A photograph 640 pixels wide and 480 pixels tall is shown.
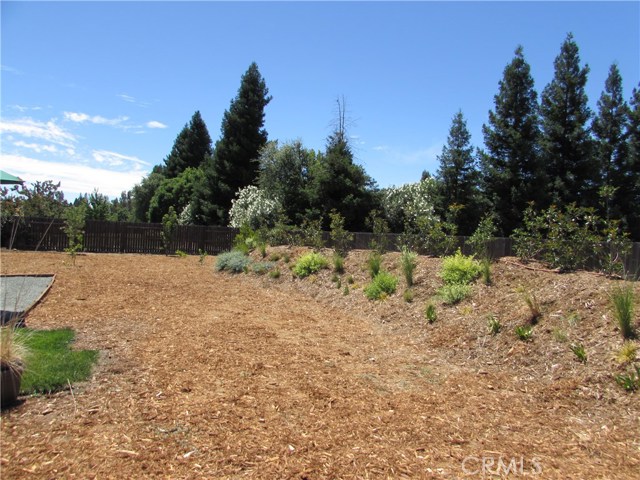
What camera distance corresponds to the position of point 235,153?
91.8ft

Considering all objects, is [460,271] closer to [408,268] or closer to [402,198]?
[408,268]

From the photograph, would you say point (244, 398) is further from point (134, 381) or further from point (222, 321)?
point (222, 321)

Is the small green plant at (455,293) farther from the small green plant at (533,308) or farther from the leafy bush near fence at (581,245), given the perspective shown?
the leafy bush near fence at (581,245)

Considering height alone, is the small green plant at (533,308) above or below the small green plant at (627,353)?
above

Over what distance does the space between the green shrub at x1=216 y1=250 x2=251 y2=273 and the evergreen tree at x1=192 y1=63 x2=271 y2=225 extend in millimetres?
14099

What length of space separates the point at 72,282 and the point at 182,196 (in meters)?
25.7

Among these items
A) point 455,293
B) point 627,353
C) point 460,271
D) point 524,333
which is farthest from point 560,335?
point 460,271

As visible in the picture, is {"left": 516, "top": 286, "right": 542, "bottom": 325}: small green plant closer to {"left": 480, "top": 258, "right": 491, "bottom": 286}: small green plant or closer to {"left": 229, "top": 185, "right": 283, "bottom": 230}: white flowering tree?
{"left": 480, "top": 258, "right": 491, "bottom": 286}: small green plant

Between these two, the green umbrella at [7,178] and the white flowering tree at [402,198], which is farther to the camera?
the white flowering tree at [402,198]

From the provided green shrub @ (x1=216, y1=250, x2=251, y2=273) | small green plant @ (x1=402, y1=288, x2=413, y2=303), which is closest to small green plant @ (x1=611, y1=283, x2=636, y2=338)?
small green plant @ (x1=402, y1=288, x2=413, y2=303)

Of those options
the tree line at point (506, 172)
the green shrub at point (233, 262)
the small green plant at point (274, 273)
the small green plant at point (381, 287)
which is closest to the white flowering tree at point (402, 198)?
the tree line at point (506, 172)

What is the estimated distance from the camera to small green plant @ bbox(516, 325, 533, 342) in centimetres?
514

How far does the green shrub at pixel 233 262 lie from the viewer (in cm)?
1260

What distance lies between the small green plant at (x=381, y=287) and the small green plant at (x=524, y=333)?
3056mm
